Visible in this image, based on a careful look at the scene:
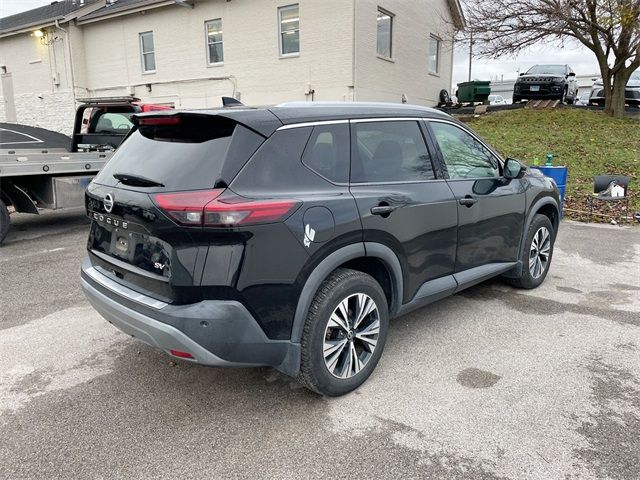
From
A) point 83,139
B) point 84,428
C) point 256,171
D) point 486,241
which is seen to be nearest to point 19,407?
point 84,428

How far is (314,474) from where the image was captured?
2471 millimetres

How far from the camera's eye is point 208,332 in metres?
2.59

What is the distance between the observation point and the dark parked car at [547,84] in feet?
60.4

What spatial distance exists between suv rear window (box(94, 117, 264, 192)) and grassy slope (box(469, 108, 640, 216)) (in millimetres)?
8286

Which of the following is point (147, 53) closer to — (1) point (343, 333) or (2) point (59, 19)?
(2) point (59, 19)

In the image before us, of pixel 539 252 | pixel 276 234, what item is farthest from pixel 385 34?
pixel 276 234

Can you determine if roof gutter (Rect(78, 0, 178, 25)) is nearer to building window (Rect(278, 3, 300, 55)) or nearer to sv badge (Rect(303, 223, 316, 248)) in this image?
building window (Rect(278, 3, 300, 55))

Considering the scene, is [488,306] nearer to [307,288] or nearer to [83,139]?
[307,288]

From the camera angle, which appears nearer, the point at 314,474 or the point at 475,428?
the point at 314,474

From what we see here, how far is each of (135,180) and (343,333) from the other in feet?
5.01

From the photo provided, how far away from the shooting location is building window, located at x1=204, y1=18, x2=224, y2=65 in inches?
708

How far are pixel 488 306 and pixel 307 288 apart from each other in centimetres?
252

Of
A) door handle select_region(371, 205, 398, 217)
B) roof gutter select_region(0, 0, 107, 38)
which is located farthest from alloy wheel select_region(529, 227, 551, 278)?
roof gutter select_region(0, 0, 107, 38)

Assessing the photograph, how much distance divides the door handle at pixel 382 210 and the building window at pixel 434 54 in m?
19.6
